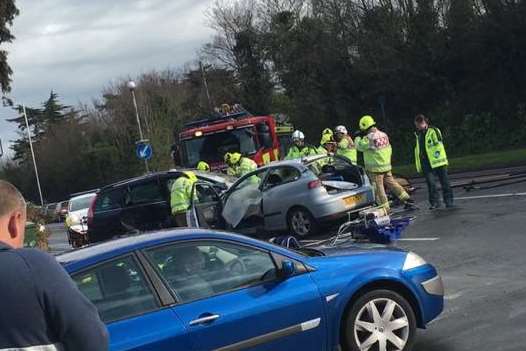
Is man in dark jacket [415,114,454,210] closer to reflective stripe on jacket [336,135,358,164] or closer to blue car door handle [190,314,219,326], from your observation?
reflective stripe on jacket [336,135,358,164]

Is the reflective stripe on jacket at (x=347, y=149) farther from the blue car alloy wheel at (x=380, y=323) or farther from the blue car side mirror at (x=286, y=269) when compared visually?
the blue car side mirror at (x=286, y=269)

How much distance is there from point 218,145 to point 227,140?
13.3 inches

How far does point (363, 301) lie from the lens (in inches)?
216

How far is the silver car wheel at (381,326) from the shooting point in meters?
5.46

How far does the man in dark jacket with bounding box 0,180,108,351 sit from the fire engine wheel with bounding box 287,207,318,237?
35.3ft

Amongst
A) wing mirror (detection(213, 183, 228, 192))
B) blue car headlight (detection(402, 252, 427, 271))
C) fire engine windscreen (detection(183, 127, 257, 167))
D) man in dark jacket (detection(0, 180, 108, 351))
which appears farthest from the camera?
fire engine windscreen (detection(183, 127, 257, 167))

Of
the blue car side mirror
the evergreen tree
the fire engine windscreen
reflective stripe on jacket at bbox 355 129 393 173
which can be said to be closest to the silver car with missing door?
reflective stripe on jacket at bbox 355 129 393 173

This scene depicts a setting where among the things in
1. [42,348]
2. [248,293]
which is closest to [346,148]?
[248,293]

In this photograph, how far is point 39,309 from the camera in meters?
2.40

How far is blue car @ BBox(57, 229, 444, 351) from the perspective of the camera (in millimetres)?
4570

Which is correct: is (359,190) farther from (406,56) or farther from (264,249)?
(406,56)

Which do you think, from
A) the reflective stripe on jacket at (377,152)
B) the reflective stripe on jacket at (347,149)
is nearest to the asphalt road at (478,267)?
the reflective stripe on jacket at (377,152)

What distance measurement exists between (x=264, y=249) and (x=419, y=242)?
20.4 feet

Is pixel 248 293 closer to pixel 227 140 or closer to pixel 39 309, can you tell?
pixel 39 309
